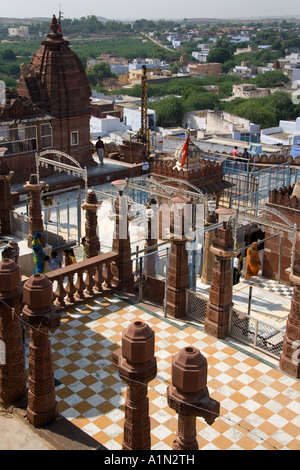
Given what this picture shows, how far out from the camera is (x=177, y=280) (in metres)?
12.7

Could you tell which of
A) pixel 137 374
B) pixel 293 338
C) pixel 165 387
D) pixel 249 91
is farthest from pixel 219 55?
pixel 137 374

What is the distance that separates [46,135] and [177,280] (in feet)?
55.0

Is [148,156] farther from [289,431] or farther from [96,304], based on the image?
[289,431]

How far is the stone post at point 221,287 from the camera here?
450 inches

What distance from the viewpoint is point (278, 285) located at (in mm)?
16344

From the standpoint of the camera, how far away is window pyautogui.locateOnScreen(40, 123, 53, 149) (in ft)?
89.9

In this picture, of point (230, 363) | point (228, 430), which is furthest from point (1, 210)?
point (228, 430)

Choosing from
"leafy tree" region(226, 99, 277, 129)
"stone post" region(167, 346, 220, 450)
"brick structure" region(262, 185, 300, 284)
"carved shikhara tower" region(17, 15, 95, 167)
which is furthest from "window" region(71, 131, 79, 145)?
"leafy tree" region(226, 99, 277, 129)

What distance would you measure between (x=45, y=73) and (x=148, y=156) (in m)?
6.93

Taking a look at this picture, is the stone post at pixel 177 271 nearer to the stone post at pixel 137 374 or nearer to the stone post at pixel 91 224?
the stone post at pixel 91 224

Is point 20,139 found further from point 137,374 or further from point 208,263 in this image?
point 137,374

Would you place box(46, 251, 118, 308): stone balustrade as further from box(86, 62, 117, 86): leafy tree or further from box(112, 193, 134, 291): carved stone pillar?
box(86, 62, 117, 86): leafy tree

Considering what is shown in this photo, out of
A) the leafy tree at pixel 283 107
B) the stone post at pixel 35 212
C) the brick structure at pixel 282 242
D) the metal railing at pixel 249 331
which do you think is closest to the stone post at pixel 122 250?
the metal railing at pixel 249 331
